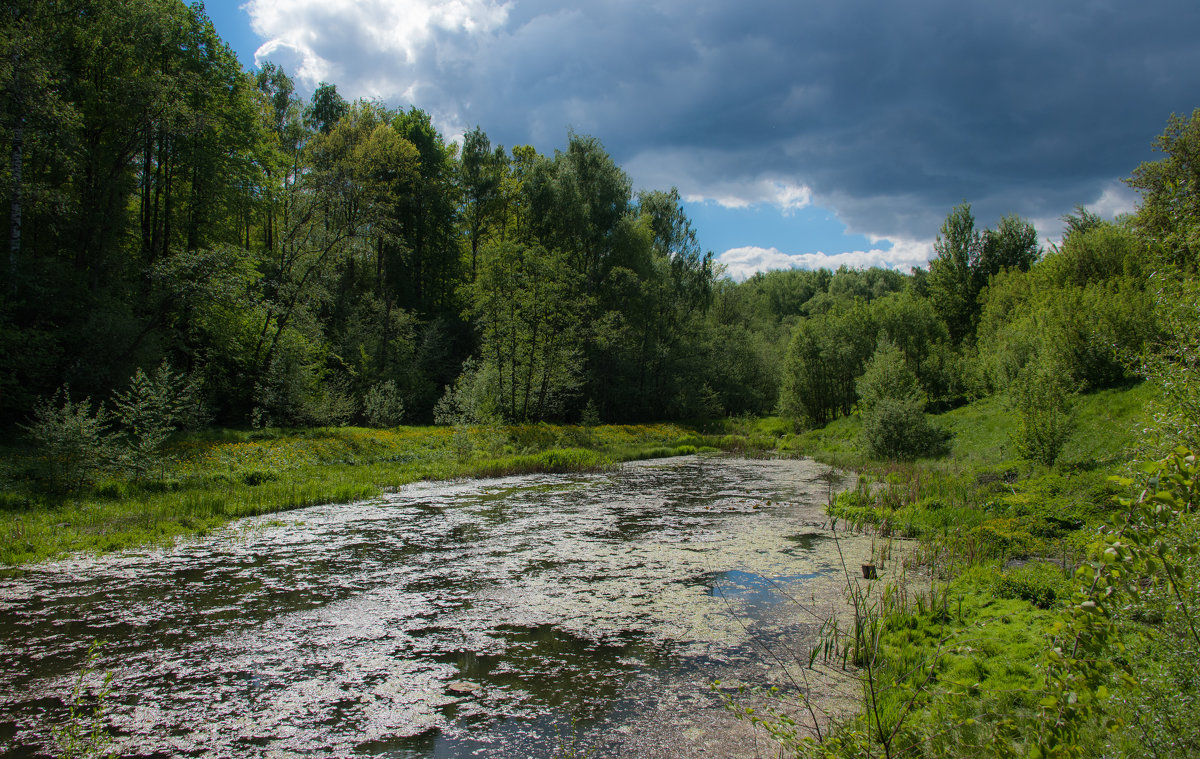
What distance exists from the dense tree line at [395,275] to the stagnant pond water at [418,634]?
202 inches

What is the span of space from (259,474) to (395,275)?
2519cm

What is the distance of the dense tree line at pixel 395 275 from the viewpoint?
701 inches

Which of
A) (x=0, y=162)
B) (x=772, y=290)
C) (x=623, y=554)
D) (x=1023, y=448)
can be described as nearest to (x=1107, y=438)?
(x=1023, y=448)

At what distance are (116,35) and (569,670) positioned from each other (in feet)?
90.5

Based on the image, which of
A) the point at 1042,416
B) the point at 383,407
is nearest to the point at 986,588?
the point at 1042,416

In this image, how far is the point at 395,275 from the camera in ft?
122

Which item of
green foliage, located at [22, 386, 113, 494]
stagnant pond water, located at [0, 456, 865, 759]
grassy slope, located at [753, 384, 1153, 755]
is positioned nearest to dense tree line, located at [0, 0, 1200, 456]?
grassy slope, located at [753, 384, 1153, 755]

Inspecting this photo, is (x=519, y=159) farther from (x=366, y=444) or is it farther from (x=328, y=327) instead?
(x=366, y=444)

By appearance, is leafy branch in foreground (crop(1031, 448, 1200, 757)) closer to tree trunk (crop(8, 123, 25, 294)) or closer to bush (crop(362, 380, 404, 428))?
bush (crop(362, 380, 404, 428))

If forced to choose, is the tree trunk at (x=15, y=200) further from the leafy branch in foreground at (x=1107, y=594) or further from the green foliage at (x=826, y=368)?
the green foliage at (x=826, y=368)

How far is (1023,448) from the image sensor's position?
1441cm

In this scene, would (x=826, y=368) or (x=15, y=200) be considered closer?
(x=15, y=200)

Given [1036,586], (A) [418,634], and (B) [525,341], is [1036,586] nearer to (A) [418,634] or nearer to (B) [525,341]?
(A) [418,634]

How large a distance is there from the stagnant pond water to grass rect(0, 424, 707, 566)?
38.5 inches
